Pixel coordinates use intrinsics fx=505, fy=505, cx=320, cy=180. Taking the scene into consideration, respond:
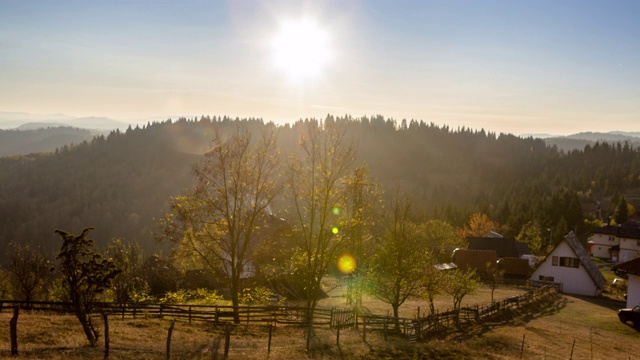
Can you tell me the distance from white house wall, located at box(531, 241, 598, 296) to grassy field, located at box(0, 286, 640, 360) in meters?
19.8

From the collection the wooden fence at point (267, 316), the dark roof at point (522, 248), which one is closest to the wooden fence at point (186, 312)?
the wooden fence at point (267, 316)

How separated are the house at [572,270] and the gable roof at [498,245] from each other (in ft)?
59.8

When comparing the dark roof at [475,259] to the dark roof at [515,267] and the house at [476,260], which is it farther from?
the dark roof at [515,267]

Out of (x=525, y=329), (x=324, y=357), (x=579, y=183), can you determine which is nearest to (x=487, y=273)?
(x=525, y=329)

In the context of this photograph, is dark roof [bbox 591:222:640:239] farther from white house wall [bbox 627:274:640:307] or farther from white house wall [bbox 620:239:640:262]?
white house wall [bbox 627:274:640:307]

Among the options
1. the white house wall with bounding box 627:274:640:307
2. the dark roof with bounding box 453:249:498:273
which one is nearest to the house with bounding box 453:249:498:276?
the dark roof with bounding box 453:249:498:273

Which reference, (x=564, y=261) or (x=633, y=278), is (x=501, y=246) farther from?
(x=633, y=278)

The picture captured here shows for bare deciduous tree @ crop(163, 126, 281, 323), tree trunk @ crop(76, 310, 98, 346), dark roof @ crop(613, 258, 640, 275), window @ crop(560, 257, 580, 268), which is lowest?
window @ crop(560, 257, 580, 268)

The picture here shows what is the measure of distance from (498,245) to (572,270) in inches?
894

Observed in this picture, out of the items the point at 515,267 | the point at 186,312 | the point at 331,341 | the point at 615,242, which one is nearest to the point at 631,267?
the point at 515,267

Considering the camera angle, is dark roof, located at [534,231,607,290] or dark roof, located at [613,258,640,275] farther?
dark roof, located at [534,231,607,290]

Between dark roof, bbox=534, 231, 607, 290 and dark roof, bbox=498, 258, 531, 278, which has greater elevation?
dark roof, bbox=534, 231, 607, 290

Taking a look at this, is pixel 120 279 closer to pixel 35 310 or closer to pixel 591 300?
pixel 35 310

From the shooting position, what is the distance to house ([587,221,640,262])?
96125 mm
